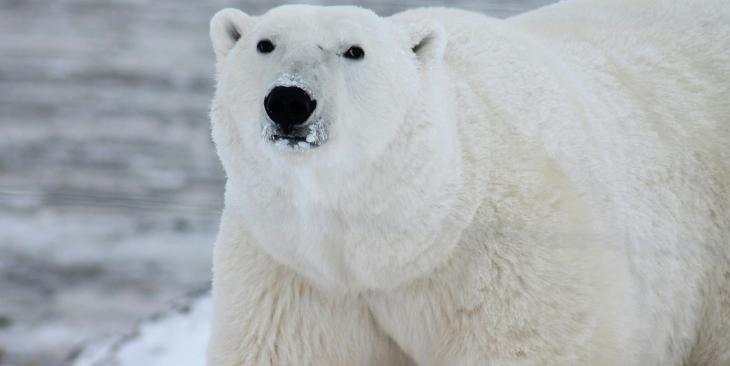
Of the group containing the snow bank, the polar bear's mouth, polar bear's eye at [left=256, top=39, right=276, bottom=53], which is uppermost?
polar bear's eye at [left=256, top=39, right=276, bottom=53]

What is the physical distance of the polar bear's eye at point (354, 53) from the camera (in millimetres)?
2287

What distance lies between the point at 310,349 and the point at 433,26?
876 mm

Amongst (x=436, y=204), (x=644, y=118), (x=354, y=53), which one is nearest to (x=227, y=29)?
(x=354, y=53)

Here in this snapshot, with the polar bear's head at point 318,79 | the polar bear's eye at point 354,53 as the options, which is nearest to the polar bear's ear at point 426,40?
the polar bear's head at point 318,79

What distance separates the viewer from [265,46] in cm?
230

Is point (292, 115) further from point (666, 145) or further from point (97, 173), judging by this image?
point (97, 173)

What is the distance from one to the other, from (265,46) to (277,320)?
73cm

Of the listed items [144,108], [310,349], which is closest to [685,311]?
[310,349]

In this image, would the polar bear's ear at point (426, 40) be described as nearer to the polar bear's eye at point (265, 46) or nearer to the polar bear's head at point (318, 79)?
the polar bear's head at point (318, 79)

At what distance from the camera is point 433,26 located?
97.4 inches

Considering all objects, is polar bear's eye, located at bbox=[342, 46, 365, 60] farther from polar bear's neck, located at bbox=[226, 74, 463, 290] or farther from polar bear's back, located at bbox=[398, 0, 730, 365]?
polar bear's back, located at bbox=[398, 0, 730, 365]

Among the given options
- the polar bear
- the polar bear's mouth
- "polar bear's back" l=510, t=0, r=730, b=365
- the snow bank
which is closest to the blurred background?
the snow bank

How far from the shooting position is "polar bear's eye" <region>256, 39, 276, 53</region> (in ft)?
7.54

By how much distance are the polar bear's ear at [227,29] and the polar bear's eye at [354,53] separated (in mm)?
304
